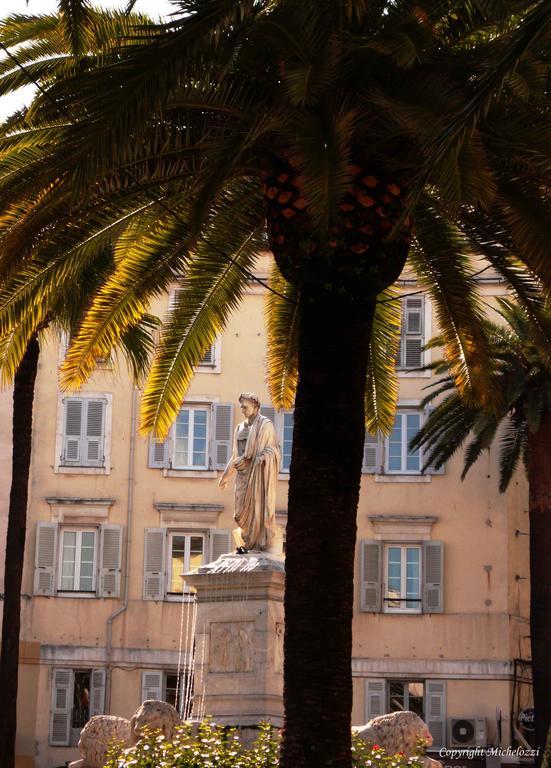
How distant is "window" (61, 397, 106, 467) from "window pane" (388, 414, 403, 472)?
7.46m

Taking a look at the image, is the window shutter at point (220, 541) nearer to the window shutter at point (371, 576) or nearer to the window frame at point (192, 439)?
the window frame at point (192, 439)

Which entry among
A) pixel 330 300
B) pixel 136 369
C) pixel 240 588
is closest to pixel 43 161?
pixel 330 300

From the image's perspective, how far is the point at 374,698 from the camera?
143ft

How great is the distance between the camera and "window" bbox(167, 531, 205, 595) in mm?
44438

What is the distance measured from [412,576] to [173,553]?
6.15m

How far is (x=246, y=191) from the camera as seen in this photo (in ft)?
57.2

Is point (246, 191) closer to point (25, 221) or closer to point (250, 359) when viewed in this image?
point (25, 221)

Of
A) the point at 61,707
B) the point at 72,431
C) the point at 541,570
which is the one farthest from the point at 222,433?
the point at 541,570

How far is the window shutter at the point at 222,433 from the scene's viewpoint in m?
45.1

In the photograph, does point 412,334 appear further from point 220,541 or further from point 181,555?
point 181,555

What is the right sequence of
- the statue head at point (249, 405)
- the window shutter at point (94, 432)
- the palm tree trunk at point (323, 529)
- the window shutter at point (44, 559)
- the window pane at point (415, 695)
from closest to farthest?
the palm tree trunk at point (323, 529) < the statue head at point (249, 405) < the window pane at point (415, 695) < the window shutter at point (44, 559) < the window shutter at point (94, 432)

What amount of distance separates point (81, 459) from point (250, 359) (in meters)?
5.13

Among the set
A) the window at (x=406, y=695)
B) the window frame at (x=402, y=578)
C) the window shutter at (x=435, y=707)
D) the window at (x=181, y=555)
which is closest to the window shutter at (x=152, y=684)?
the window at (x=181, y=555)

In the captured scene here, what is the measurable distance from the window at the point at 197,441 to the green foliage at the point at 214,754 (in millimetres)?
26270
